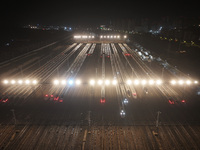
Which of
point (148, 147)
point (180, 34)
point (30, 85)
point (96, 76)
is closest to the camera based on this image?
point (148, 147)

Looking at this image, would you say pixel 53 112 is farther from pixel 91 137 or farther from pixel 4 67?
pixel 4 67

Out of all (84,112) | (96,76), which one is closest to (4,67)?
(96,76)

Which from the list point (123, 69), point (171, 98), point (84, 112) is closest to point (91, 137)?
point (84, 112)

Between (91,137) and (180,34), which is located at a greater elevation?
(180,34)

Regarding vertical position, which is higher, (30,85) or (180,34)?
(180,34)

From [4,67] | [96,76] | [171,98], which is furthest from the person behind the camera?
[4,67]

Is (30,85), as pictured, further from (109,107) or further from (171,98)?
(171,98)

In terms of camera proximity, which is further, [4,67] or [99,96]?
[4,67]

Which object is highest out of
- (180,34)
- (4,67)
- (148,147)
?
(180,34)

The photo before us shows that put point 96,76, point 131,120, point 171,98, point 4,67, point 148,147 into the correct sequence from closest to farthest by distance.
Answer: point 148,147 → point 131,120 → point 171,98 → point 96,76 → point 4,67

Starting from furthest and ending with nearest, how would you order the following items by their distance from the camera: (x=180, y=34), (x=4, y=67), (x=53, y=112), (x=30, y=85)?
1. (x=180, y=34)
2. (x=4, y=67)
3. (x=30, y=85)
4. (x=53, y=112)
